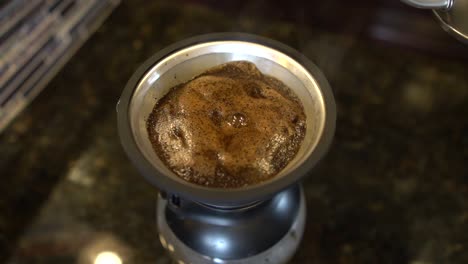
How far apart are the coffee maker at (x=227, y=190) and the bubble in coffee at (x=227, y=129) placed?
0.02 meters

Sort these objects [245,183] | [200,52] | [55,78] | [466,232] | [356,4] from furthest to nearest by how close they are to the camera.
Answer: [356,4], [55,78], [466,232], [200,52], [245,183]

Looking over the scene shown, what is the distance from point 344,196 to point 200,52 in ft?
1.97

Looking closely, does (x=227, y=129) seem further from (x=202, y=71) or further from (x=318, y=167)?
(x=318, y=167)

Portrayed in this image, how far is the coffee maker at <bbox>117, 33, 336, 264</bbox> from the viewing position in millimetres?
741

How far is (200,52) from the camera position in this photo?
0.91 metres

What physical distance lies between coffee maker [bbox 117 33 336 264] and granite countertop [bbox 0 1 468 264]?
0.66 ft

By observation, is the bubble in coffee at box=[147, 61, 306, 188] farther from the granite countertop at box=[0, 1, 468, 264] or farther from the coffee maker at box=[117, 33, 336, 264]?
the granite countertop at box=[0, 1, 468, 264]

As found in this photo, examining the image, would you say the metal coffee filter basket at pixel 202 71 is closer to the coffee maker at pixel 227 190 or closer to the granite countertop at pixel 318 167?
the coffee maker at pixel 227 190

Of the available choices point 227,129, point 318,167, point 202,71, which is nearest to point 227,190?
point 227,129

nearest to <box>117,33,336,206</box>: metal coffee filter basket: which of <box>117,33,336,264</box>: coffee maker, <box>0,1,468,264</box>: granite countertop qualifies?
<box>117,33,336,264</box>: coffee maker

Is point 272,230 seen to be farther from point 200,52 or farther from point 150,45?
point 150,45

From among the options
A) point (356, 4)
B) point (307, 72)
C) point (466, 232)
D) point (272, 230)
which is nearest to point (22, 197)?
point (272, 230)

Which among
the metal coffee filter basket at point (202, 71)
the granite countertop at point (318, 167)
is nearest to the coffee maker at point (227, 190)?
the metal coffee filter basket at point (202, 71)

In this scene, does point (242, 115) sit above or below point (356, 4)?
above
